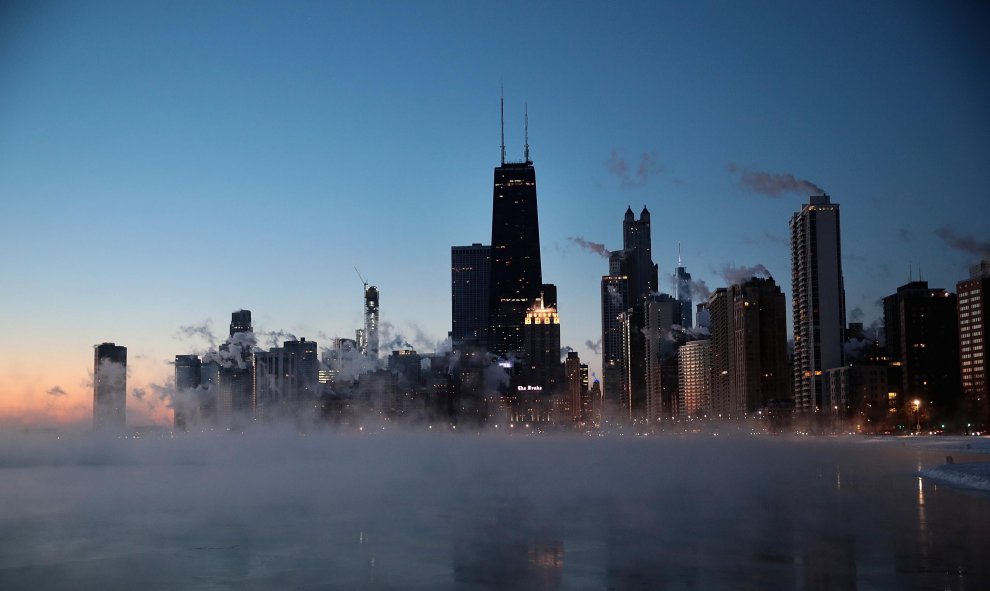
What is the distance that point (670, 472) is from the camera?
9044 centimetres

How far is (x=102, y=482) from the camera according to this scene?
94.6 meters

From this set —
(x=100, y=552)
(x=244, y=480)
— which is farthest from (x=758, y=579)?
(x=244, y=480)

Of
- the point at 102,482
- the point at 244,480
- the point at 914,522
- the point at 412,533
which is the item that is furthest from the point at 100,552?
the point at 102,482

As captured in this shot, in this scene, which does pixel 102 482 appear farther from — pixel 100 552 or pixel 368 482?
pixel 100 552

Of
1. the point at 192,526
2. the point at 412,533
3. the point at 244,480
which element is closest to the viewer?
the point at 412,533

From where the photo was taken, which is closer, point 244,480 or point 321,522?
point 321,522

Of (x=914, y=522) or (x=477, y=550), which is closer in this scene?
(x=477, y=550)

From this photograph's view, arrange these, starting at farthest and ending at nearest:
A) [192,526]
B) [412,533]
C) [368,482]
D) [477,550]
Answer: [368,482], [192,526], [412,533], [477,550]

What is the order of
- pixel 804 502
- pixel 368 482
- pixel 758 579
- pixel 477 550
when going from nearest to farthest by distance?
pixel 758 579, pixel 477 550, pixel 804 502, pixel 368 482

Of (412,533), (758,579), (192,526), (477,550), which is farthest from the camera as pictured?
(192,526)

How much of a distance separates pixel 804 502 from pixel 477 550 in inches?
995

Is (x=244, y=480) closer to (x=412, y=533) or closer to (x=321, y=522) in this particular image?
(x=321, y=522)

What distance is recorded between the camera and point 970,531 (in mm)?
38688

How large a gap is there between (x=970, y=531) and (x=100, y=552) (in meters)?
33.6
